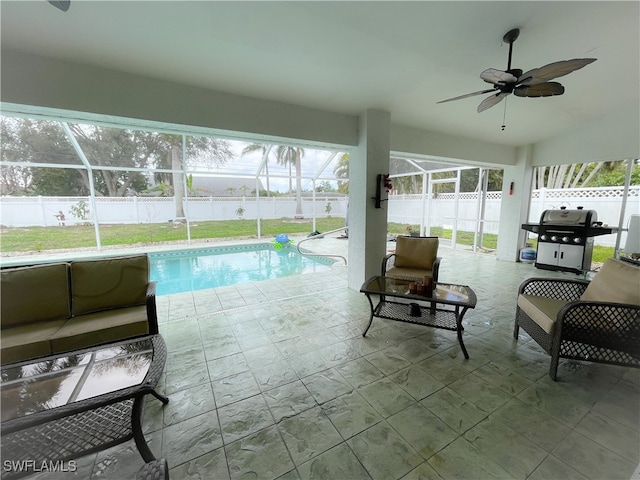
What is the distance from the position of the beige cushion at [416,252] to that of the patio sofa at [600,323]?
1.46 m

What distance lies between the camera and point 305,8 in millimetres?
2023

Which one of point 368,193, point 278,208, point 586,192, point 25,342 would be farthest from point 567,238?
point 278,208

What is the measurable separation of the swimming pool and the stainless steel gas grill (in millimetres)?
4289

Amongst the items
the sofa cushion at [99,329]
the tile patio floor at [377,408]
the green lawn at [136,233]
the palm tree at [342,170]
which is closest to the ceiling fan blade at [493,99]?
the tile patio floor at [377,408]

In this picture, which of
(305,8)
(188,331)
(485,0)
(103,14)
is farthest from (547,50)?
(188,331)

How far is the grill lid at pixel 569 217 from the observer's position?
177 inches

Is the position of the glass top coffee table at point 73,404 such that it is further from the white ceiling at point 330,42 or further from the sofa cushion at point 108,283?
the white ceiling at point 330,42

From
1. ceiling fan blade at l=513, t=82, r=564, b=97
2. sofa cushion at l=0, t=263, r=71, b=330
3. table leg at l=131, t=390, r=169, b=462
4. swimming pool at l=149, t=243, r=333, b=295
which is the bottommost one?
swimming pool at l=149, t=243, r=333, b=295

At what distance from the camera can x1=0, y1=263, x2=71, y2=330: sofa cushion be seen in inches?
76.0

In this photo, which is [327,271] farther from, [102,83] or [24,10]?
[24,10]

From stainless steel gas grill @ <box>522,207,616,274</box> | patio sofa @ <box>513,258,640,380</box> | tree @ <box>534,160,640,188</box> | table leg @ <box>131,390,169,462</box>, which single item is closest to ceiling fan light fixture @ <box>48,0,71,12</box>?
table leg @ <box>131,390,169,462</box>

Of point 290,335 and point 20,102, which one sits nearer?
point 20,102

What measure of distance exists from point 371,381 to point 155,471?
1366mm

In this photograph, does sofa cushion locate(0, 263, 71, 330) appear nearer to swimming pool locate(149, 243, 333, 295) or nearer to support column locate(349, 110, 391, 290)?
swimming pool locate(149, 243, 333, 295)
